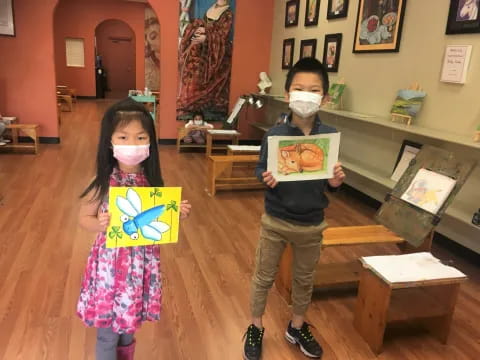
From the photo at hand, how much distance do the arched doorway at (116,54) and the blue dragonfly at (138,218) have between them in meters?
14.2

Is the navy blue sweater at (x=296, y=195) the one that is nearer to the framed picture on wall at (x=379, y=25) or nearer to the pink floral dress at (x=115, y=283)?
the pink floral dress at (x=115, y=283)

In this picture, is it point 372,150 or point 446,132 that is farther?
point 372,150

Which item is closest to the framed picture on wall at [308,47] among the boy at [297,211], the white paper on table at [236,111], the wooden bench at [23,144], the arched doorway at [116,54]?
the white paper on table at [236,111]

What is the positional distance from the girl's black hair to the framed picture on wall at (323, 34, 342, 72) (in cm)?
414

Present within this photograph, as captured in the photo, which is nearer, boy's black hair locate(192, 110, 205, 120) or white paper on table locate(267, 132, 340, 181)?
white paper on table locate(267, 132, 340, 181)

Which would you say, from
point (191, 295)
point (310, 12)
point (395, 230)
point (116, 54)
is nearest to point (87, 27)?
point (116, 54)

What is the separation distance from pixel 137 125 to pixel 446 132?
2.90 meters

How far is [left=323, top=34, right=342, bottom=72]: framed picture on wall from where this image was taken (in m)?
5.06

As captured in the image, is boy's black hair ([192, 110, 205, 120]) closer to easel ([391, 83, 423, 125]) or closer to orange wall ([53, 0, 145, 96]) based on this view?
easel ([391, 83, 423, 125])

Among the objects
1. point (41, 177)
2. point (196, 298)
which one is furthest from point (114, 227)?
point (41, 177)

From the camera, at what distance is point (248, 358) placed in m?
2.00

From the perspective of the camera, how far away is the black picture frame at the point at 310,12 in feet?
18.4

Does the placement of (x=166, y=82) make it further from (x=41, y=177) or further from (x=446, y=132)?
(x=446, y=132)

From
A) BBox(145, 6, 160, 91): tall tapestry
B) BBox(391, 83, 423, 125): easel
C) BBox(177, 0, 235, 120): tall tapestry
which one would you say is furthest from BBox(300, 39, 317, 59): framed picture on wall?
BBox(145, 6, 160, 91): tall tapestry
